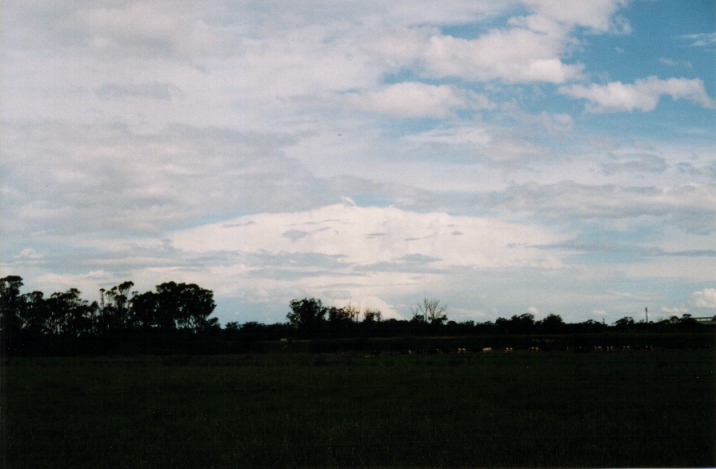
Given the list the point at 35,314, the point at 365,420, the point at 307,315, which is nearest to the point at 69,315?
the point at 35,314

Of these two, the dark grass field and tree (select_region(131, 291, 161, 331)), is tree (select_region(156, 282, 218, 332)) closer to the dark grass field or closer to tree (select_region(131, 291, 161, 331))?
tree (select_region(131, 291, 161, 331))

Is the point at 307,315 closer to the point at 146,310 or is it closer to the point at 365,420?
the point at 146,310

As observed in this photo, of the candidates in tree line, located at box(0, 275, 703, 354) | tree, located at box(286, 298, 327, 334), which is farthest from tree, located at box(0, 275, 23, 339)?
tree, located at box(286, 298, 327, 334)

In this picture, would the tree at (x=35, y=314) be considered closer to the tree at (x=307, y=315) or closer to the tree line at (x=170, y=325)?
the tree line at (x=170, y=325)

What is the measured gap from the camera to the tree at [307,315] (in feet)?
92.2

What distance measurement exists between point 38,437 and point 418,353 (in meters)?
29.7

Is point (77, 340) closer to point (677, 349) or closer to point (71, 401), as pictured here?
point (71, 401)

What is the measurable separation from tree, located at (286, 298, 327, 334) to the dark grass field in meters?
3.21

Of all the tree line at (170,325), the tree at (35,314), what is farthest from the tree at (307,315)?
the tree at (35,314)

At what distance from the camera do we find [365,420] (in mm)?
14492

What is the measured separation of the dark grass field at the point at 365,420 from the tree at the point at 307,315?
3214mm

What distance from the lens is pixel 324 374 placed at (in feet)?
80.7

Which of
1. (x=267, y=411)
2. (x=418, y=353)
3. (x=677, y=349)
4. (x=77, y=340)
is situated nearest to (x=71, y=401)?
(x=267, y=411)

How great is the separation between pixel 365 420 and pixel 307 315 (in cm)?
1445
